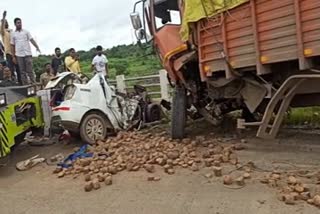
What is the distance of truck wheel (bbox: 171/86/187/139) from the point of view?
840 cm

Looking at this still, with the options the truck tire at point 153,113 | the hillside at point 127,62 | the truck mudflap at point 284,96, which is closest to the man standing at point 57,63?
the hillside at point 127,62

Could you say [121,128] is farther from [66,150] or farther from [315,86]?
[315,86]

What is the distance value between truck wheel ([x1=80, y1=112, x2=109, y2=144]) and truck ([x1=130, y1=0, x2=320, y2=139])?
1.43 m

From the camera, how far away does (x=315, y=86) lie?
640 cm

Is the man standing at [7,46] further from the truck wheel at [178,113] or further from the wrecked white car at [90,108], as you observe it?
the truck wheel at [178,113]

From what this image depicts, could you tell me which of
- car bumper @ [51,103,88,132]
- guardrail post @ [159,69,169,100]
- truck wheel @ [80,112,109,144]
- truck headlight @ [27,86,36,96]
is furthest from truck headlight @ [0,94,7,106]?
guardrail post @ [159,69,169,100]

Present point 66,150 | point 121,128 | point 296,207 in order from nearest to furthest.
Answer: point 296,207 → point 66,150 → point 121,128

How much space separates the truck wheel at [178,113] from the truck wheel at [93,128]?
4.61ft

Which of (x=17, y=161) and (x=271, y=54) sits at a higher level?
(x=271, y=54)

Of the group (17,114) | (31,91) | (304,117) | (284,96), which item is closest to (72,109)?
(31,91)

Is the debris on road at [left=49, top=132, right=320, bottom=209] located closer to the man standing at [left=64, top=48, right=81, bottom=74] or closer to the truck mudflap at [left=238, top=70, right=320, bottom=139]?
the truck mudflap at [left=238, top=70, right=320, bottom=139]

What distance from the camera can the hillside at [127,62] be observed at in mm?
9755

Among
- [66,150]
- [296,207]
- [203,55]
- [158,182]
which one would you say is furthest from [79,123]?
[296,207]

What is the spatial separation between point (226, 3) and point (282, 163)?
223cm
